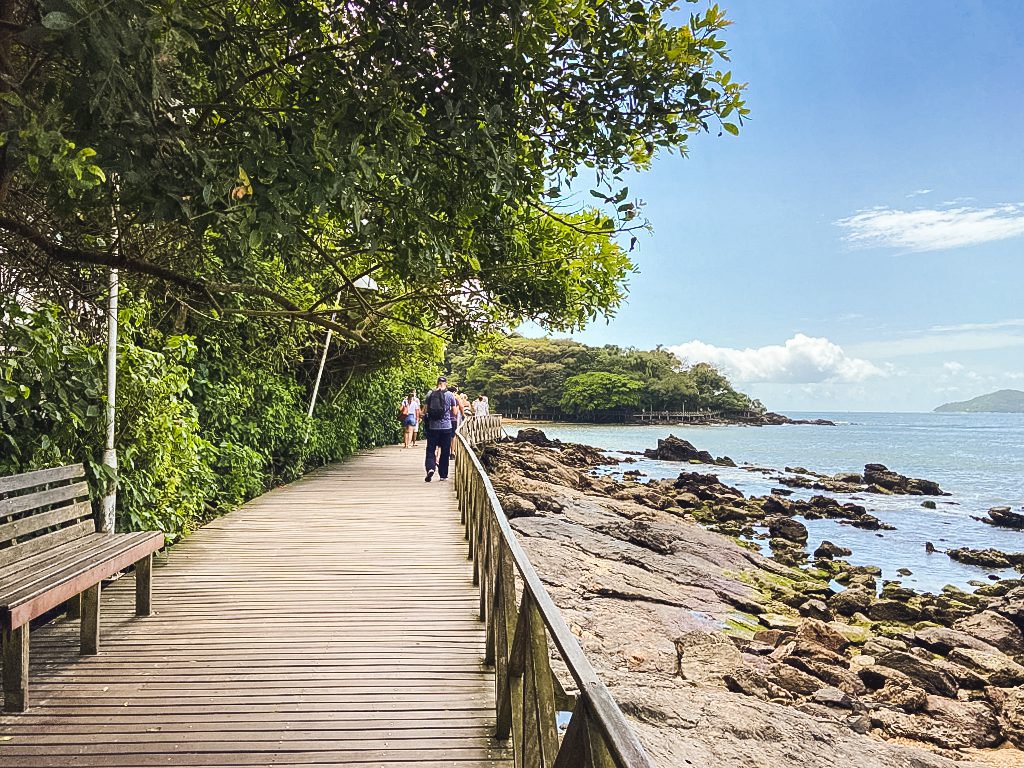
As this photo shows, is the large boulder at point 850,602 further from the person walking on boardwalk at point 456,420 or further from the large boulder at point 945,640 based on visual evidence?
the person walking on boardwalk at point 456,420

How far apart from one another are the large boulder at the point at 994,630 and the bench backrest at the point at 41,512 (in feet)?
37.3

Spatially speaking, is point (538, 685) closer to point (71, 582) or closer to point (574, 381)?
point (71, 582)

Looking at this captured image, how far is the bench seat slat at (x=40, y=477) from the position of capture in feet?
13.1

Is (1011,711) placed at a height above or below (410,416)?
below

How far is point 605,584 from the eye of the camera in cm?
1034

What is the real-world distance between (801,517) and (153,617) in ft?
74.2

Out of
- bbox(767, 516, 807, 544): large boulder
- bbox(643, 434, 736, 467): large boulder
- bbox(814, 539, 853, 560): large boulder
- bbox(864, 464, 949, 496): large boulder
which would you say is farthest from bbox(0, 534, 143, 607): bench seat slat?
bbox(643, 434, 736, 467): large boulder

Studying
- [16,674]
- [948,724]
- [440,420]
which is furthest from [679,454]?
[16,674]

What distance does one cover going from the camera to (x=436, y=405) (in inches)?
470

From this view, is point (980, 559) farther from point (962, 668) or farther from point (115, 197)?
point (115, 197)

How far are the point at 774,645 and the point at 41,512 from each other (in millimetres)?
8288

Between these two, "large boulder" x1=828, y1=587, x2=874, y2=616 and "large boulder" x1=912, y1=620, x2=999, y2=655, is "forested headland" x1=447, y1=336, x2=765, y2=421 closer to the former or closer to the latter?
"large boulder" x1=828, y1=587, x2=874, y2=616

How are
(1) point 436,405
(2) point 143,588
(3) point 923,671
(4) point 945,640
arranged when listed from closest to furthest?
(2) point 143,588 → (3) point 923,671 → (4) point 945,640 → (1) point 436,405

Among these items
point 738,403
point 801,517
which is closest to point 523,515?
point 801,517
